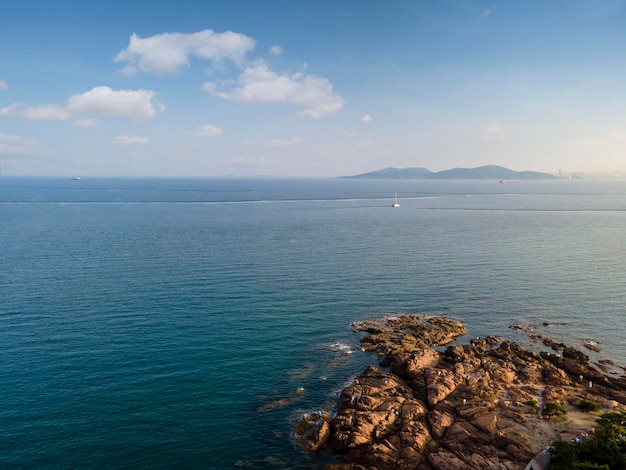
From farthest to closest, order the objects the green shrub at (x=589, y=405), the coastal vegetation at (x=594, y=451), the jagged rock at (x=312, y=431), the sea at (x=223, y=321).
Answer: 1. the green shrub at (x=589, y=405)
2. the sea at (x=223, y=321)
3. the jagged rock at (x=312, y=431)
4. the coastal vegetation at (x=594, y=451)

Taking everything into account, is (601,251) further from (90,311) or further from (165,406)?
(90,311)

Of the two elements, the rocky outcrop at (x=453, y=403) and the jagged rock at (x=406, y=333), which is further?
the jagged rock at (x=406, y=333)

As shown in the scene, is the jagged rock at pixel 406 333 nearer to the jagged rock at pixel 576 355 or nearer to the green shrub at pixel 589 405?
the jagged rock at pixel 576 355

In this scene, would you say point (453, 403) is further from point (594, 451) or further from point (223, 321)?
point (223, 321)

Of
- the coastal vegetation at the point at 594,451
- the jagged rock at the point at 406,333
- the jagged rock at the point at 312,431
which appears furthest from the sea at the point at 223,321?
the coastal vegetation at the point at 594,451

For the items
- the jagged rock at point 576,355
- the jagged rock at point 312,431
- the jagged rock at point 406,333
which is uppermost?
the jagged rock at point 406,333

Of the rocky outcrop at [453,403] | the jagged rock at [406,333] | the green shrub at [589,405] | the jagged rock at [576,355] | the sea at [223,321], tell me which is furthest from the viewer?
the jagged rock at [406,333]

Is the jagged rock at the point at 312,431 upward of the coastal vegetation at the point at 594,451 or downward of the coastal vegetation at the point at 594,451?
downward
